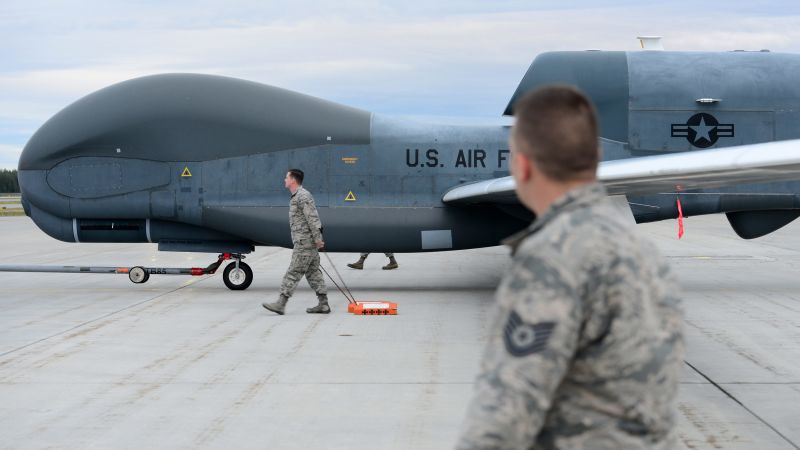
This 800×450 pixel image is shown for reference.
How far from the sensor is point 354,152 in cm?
1503

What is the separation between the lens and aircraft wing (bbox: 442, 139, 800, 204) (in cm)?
748

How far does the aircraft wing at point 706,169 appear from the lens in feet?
24.5

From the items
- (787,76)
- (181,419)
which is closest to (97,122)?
(181,419)

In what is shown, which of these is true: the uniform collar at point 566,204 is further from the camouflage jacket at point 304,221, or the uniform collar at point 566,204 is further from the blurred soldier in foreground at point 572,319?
the camouflage jacket at point 304,221

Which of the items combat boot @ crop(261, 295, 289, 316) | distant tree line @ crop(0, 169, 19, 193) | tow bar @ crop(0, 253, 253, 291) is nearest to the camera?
combat boot @ crop(261, 295, 289, 316)

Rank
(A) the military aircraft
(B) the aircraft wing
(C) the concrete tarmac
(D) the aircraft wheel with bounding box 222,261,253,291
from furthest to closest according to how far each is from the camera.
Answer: (D) the aircraft wheel with bounding box 222,261,253,291 → (A) the military aircraft → (B) the aircraft wing → (C) the concrete tarmac

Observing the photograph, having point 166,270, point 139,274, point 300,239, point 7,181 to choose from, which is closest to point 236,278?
point 166,270

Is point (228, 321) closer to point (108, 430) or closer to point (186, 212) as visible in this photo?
point (186, 212)

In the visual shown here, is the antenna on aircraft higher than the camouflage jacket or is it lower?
higher

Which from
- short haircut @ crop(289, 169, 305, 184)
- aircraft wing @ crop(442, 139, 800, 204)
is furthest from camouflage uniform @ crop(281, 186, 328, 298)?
aircraft wing @ crop(442, 139, 800, 204)

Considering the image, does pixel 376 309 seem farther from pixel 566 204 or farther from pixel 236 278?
pixel 566 204

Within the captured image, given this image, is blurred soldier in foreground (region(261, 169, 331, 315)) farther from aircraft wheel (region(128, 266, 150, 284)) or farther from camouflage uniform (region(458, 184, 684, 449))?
camouflage uniform (region(458, 184, 684, 449))

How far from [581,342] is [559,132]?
1.63ft

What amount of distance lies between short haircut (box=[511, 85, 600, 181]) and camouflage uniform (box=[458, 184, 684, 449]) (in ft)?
0.22
